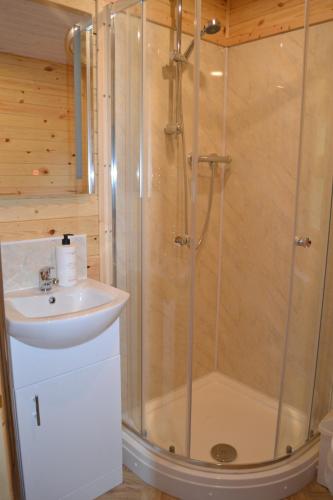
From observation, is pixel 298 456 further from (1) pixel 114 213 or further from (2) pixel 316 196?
(1) pixel 114 213

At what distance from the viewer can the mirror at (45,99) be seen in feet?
5.24

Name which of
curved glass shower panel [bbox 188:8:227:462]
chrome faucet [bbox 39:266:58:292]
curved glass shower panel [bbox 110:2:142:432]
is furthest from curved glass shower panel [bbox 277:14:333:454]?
chrome faucet [bbox 39:266:58:292]

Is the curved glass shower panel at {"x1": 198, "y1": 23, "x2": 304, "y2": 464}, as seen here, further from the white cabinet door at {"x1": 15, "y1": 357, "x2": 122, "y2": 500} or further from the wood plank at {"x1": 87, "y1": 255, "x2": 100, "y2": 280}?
the wood plank at {"x1": 87, "y1": 255, "x2": 100, "y2": 280}

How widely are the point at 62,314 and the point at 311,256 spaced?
4.12 feet

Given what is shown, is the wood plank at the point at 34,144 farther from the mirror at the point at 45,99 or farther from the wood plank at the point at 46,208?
the wood plank at the point at 46,208

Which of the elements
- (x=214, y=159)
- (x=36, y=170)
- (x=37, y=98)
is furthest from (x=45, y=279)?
(x=214, y=159)

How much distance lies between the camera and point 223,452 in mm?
1975

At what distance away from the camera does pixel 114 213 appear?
1973 mm

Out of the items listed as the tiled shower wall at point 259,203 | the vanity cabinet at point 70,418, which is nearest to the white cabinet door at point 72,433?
the vanity cabinet at point 70,418

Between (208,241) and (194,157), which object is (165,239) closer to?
(194,157)

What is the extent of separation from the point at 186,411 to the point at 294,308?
28.9 inches

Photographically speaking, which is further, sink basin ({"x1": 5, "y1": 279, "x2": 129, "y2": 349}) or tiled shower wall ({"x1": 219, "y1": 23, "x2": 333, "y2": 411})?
tiled shower wall ({"x1": 219, "y1": 23, "x2": 333, "y2": 411})

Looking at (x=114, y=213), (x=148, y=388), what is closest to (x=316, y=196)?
(x=114, y=213)

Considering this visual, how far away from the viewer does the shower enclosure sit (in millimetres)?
1811
